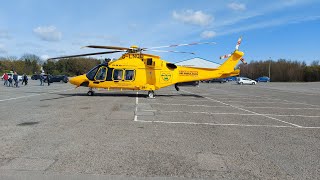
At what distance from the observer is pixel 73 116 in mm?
10766

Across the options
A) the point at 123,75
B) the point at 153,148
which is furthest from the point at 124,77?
the point at 153,148

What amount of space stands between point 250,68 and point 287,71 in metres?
15.7

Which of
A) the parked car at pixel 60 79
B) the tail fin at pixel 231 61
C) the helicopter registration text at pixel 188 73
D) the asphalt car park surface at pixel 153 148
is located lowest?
the asphalt car park surface at pixel 153 148

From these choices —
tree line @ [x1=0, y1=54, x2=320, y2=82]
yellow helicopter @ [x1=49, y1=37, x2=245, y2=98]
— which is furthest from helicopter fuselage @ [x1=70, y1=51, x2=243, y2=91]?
tree line @ [x1=0, y1=54, x2=320, y2=82]

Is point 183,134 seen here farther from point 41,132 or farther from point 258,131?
point 41,132

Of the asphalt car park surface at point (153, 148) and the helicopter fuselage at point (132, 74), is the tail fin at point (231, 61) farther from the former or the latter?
the asphalt car park surface at point (153, 148)

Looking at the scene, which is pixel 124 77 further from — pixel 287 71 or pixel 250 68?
pixel 250 68

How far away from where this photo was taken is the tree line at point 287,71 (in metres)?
94.1

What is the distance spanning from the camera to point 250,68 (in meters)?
111

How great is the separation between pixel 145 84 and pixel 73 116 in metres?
9.96

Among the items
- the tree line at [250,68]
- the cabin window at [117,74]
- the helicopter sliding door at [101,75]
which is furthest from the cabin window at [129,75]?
the tree line at [250,68]

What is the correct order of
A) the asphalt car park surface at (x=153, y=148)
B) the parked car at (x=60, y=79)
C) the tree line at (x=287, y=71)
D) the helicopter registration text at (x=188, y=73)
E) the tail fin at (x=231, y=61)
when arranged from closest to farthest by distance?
the asphalt car park surface at (x=153, y=148)
the helicopter registration text at (x=188, y=73)
the tail fin at (x=231, y=61)
the parked car at (x=60, y=79)
the tree line at (x=287, y=71)

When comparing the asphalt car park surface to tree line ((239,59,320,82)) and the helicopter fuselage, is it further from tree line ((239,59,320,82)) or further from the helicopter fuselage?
tree line ((239,59,320,82))

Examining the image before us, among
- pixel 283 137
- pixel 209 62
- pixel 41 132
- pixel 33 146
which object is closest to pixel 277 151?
pixel 283 137
